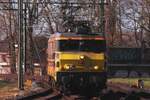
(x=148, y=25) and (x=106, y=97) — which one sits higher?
(x=148, y=25)

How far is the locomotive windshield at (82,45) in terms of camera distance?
24.9 m

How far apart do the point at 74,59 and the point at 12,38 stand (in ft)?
123

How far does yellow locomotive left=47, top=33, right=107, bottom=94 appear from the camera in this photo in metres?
24.5

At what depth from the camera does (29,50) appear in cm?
5375

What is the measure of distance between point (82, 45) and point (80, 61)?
96 centimetres

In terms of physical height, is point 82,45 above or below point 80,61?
above

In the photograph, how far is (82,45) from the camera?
2497 centimetres

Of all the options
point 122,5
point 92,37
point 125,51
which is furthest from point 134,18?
point 92,37

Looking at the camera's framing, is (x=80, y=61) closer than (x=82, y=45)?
Yes

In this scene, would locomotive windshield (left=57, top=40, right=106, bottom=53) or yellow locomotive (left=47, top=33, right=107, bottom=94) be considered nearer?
yellow locomotive (left=47, top=33, right=107, bottom=94)

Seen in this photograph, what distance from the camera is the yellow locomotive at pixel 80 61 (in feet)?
80.3

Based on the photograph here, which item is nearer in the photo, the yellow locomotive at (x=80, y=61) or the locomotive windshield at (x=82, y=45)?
the yellow locomotive at (x=80, y=61)

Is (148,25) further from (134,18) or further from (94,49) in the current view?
(94,49)

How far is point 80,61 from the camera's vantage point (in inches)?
958
